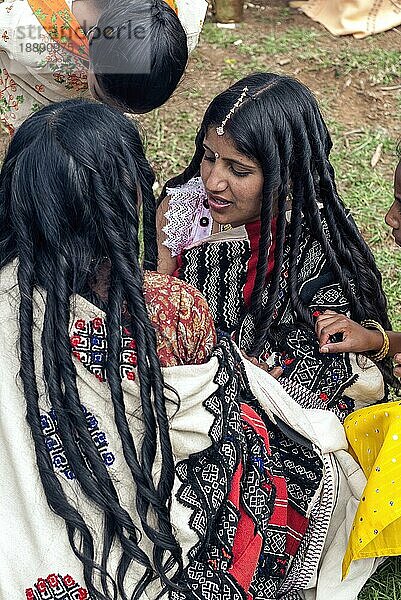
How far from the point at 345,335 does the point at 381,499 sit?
1.87 ft

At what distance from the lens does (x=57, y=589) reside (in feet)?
6.39

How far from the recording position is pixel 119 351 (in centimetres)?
181

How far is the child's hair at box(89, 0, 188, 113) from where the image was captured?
2.84 meters

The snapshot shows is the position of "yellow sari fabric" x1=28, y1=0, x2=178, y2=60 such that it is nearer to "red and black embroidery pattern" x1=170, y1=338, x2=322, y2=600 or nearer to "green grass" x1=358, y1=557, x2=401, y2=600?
"red and black embroidery pattern" x1=170, y1=338, x2=322, y2=600

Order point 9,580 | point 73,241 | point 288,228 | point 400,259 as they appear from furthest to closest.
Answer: point 400,259 < point 288,228 < point 9,580 < point 73,241

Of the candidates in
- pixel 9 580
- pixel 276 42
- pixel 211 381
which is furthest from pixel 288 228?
pixel 276 42

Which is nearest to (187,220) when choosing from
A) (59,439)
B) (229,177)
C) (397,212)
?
(229,177)

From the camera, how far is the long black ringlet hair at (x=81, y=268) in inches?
69.6

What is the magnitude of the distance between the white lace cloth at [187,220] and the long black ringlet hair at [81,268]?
1030 mm

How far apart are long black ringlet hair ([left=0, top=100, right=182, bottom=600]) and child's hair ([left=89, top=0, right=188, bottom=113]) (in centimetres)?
102

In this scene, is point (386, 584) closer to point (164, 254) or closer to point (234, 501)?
point (234, 501)

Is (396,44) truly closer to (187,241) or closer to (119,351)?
(187,241)

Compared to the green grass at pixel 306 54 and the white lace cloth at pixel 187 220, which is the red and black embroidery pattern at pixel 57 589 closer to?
the white lace cloth at pixel 187 220

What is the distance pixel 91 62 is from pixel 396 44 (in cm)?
341
